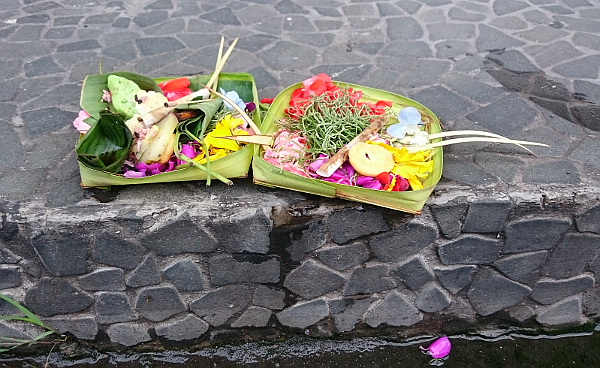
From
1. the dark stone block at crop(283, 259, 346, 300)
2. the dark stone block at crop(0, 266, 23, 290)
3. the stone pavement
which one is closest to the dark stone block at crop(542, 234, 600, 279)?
the stone pavement

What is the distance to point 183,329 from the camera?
102 inches

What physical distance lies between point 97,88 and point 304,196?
3.71ft

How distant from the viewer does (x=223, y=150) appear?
7.48ft

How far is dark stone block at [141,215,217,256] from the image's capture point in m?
2.21

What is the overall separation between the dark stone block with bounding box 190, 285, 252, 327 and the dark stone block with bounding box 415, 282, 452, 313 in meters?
0.84

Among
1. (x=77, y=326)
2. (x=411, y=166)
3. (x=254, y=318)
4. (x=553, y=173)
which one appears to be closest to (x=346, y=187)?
(x=411, y=166)

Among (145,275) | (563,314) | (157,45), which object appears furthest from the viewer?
(157,45)

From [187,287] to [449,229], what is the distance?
1.22 meters

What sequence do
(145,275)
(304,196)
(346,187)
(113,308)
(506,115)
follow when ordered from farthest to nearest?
(506,115)
(113,308)
(145,275)
(304,196)
(346,187)

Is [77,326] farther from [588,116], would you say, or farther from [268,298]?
[588,116]

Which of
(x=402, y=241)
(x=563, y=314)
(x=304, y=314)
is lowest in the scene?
(x=563, y=314)

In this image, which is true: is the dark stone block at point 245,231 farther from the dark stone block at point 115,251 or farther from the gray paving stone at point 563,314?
the gray paving stone at point 563,314

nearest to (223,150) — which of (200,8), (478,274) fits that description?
(478,274)

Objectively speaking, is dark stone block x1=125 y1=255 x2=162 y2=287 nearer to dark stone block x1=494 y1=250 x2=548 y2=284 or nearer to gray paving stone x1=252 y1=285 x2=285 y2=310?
gray paving stone x1=252 y1=285 x2=285 y2=310
